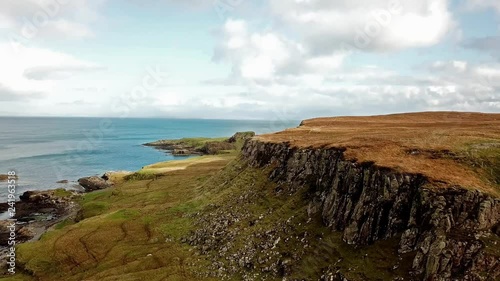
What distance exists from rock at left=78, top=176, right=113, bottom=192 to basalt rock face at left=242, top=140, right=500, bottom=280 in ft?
316

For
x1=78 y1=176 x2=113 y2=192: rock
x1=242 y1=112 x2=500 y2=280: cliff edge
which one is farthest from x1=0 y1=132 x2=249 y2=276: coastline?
x1=242 y1=112 x2=500 y2=280: cliff edge

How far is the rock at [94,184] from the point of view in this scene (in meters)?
131

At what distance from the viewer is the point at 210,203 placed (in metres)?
76.2

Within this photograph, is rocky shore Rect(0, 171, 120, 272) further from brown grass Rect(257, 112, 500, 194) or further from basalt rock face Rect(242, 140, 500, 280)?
brown grass Rect(257, 112, 500, 194)

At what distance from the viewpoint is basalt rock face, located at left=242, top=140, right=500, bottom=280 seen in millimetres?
35344

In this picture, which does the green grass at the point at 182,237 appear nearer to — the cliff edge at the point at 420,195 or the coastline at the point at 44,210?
the cliff edge at the point at 420,195

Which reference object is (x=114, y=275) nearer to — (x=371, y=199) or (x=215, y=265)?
(x=215, y=265)

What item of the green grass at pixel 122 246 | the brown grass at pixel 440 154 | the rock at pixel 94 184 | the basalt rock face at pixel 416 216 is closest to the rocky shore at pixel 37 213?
the rock at pixel 94 184

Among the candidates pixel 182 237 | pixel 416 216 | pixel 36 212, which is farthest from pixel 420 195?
pixel 36 212

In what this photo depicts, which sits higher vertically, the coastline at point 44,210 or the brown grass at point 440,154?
the brown grass at point 440,154

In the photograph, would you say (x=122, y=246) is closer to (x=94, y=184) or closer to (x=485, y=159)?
(x=485, y=159)

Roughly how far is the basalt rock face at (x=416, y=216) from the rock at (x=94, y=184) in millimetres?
96247

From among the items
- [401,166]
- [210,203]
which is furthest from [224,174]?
[401,166]

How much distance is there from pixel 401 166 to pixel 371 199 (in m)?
5.34
